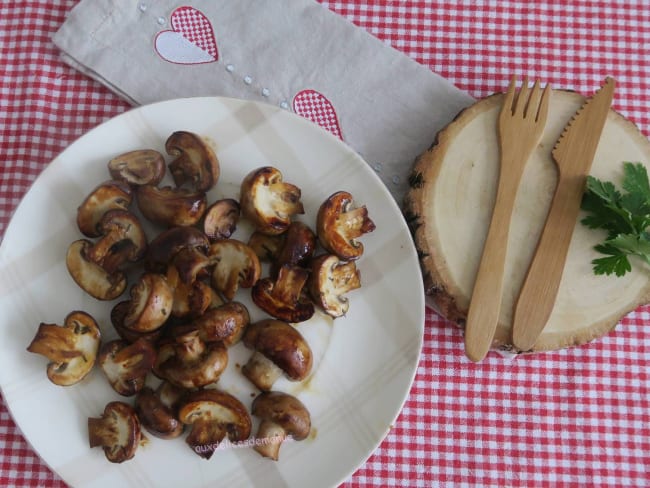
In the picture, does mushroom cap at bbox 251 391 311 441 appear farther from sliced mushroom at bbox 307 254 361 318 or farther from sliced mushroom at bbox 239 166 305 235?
sliced mushroom at bbox 239 166 305 235

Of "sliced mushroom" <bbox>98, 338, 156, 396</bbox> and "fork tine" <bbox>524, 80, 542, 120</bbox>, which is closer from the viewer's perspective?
"sliced mushroom" <bbox>98, 338, 156, 396</bbox>

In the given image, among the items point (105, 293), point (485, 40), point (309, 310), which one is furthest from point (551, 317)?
point (105, 293)

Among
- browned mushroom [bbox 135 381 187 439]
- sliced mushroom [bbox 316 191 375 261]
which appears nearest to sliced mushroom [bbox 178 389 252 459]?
browned mushroom [bbox 135 381 187 439]

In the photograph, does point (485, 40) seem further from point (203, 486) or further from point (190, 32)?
point (203, 486)

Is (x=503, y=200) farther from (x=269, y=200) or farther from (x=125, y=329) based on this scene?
(x=125, y=329)

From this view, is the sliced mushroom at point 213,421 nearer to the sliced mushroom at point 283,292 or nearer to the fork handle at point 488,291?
the sliced mushroom at point 283,292

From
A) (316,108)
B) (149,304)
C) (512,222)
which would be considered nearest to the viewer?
(149,304)

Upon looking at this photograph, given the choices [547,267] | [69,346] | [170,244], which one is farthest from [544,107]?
[69,346]
